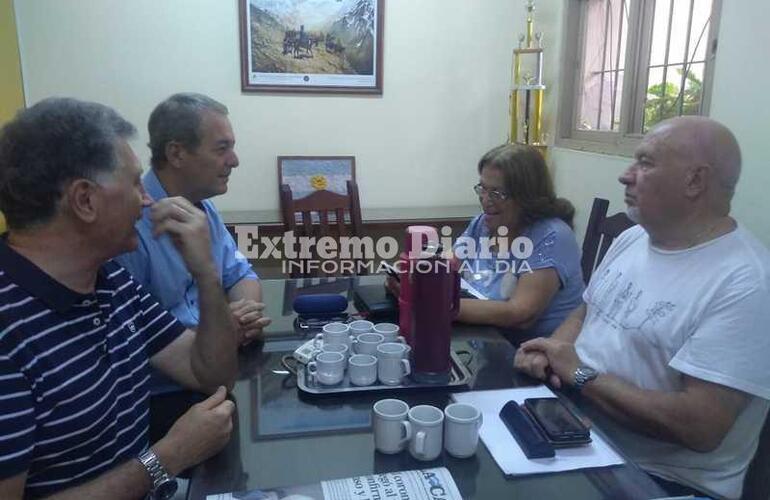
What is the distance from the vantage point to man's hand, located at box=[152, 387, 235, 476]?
0.92 meters

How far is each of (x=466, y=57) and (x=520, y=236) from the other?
71.2 inches

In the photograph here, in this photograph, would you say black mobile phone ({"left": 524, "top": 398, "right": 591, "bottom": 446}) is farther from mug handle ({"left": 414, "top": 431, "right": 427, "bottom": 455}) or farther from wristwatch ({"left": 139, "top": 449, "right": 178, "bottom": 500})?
wristwatch ({"left": 139, "top": 449, "right": 178, "bottom": 500})

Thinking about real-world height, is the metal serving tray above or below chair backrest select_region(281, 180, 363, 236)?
below

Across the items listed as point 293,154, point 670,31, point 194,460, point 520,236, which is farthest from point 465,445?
point 293,154

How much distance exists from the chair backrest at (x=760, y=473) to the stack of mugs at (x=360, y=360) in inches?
30.3

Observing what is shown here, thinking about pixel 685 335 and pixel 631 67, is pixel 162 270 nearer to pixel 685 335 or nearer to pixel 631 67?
pixel 685 335

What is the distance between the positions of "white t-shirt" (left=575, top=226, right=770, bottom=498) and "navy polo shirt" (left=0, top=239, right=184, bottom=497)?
101 centimetres

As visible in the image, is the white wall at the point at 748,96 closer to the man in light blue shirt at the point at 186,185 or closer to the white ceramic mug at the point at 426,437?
the white ceramic mug at the point at 426,437

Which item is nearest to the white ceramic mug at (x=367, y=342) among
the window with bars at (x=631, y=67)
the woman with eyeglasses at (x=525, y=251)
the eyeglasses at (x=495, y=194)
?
the woman with eyeglasses at (x=525, y=251)

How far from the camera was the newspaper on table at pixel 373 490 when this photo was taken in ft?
2.63

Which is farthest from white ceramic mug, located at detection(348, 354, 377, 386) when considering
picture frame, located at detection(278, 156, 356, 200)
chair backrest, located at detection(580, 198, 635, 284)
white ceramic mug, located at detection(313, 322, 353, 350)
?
picture frame, located at detection(278, 156, 356, 200)

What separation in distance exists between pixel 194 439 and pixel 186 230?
1.38 feet

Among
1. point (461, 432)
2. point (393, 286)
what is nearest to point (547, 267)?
point (393, 286)

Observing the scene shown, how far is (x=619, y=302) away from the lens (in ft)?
4.52
